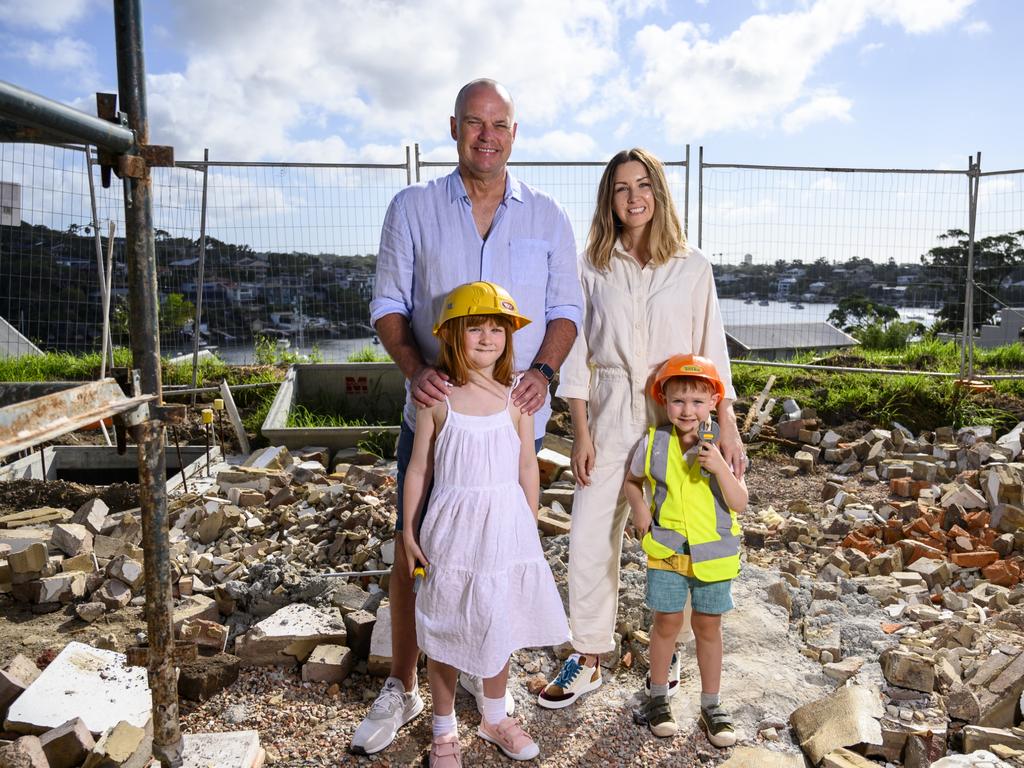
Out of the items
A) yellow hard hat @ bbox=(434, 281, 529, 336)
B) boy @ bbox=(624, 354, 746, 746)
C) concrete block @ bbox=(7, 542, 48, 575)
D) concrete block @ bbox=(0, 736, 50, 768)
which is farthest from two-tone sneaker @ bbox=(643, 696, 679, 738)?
concrete block @ bbox=(7, 542, 48, 575)

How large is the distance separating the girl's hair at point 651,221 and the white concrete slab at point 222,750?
2167mm

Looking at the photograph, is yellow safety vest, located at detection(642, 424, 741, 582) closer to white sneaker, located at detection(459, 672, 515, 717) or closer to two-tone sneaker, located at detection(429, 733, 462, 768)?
white sneaker, located at detection(459, 672, 515, 717)

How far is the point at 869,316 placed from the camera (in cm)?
1214

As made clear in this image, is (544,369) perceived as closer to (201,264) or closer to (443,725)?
(443,725)

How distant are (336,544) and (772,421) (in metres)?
5.24

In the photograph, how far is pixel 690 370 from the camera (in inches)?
122

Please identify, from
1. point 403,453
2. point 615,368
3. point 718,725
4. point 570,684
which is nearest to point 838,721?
point 718,725

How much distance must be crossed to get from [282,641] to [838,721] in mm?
2258

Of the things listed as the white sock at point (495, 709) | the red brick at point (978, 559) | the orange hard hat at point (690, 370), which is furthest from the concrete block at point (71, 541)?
the red brick at point (978, 559)

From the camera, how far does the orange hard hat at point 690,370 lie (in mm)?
3094

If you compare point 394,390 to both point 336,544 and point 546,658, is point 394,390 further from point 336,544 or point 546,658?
point 546,658

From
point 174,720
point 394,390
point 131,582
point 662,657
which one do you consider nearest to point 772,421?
point 394,390

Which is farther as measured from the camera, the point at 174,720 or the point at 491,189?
the point at 491,189

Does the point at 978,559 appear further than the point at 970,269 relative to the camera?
No
